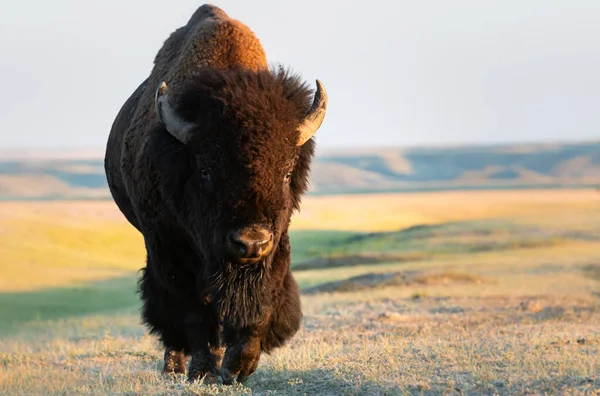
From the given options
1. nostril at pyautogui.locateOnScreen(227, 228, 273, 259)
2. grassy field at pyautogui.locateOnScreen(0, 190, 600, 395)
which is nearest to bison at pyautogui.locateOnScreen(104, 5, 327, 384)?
nostril at pyautogui.locateOnScreen(227, 228, 273, 259)

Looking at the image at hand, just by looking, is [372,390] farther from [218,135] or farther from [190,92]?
[190,92]

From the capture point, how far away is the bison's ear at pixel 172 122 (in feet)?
25.7

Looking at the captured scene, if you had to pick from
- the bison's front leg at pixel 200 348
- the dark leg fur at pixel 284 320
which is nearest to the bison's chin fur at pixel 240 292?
the dark leg fur at pixel 284 320

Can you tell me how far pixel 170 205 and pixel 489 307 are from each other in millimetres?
9793

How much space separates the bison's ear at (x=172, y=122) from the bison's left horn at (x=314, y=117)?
934mm

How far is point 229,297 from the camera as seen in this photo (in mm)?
7738

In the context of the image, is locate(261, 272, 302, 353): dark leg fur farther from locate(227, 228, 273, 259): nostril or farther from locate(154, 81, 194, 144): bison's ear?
locate(154, 81, 194, 144): bison's ear

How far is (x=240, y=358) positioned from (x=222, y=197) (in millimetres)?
1546

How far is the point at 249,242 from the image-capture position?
7.02 meters

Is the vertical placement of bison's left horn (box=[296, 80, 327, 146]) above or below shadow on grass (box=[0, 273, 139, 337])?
above

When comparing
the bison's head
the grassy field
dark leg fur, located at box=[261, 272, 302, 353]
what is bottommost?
the grassy field

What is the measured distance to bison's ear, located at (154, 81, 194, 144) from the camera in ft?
25.7

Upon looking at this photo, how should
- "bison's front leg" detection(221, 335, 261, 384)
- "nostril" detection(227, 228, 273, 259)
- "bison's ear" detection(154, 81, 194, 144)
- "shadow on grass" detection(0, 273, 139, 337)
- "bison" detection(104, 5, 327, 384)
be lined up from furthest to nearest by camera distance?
"shadow on grass" detection(0, 273, 139, 337) < "bison's front leg" detection(221, 335, 261, 384) < "bison's ear" detection(154, 81, 194, 144) < "bison" detection(104, 5, 327, 384) < "nostril" detection(227, 228, 273, 259)

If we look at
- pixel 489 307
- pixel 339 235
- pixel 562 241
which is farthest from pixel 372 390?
pixel 339 235
